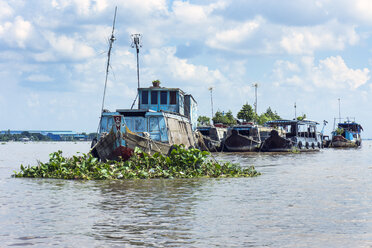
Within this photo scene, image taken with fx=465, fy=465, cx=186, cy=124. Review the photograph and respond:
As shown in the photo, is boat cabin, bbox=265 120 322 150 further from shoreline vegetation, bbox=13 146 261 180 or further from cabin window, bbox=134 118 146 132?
shoreline vegetation, bbox=13 146 261 180

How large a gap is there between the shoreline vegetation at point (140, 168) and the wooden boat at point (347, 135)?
64947mm

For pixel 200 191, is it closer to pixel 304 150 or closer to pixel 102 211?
pixel 102 211

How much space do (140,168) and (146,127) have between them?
579cm

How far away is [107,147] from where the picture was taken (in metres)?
23.0

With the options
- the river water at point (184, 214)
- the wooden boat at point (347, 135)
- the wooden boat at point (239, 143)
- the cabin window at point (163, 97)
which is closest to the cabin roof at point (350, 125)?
the wooden boat at point (347, 135)

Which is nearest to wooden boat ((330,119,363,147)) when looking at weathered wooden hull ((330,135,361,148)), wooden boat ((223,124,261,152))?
weathered wooden hull ((330,135,361,148))

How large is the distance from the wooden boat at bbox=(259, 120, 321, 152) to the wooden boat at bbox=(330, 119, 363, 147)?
1976 cm

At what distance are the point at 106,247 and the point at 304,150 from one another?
163 feet

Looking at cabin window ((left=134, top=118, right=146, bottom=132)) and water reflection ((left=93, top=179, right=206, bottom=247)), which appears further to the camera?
cabin window ((left=134, top=118, right=146, bottom=132))

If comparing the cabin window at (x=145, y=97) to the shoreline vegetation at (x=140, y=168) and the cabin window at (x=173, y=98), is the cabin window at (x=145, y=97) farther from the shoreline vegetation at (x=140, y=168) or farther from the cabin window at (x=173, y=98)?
the shoreline vegetation at (x=140, y=168)

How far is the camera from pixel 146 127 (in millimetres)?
25781

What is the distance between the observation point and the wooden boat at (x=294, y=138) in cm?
5214

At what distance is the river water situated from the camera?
8.38 m

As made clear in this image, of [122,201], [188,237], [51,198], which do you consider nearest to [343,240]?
[188,237]
